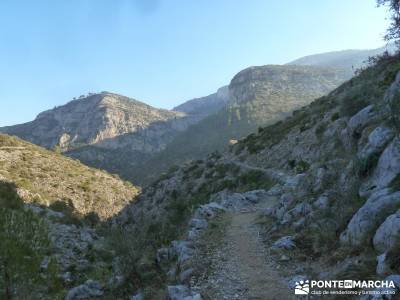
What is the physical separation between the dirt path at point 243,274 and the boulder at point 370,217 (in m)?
2.33

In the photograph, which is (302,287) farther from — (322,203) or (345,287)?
(322,203)

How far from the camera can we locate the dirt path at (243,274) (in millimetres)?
10797

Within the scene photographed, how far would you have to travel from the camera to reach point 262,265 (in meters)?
13.0

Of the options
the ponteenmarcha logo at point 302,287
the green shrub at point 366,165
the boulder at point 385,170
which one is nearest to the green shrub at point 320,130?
the green shrub at point 366,165

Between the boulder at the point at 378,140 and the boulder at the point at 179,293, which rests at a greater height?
the boulder at the point at 378,140

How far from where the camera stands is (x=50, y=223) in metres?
40.7

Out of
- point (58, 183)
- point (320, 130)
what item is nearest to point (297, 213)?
point (320, 130)

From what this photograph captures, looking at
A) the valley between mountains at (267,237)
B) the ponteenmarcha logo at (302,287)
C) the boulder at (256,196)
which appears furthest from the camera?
the boulder at (256,196)

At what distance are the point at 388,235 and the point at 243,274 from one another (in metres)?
4.88

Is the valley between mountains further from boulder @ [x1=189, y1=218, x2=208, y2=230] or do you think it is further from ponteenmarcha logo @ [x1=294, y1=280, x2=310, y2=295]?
ponteenmarcha logo @ [x1=294, y1=280, x2=310, y2=295]

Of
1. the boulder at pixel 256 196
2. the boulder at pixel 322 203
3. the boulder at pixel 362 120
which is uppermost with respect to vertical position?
the boulder at pixel 362 120

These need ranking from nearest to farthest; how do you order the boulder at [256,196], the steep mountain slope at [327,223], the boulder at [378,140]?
the steep mountain slope at [327,223] < the boulder at [378,140] < the boulder at [256,196]

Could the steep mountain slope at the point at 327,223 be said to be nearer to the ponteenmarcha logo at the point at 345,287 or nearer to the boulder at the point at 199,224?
the boulder at the point at 199,224

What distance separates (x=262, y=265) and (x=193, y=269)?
235 centimetres
